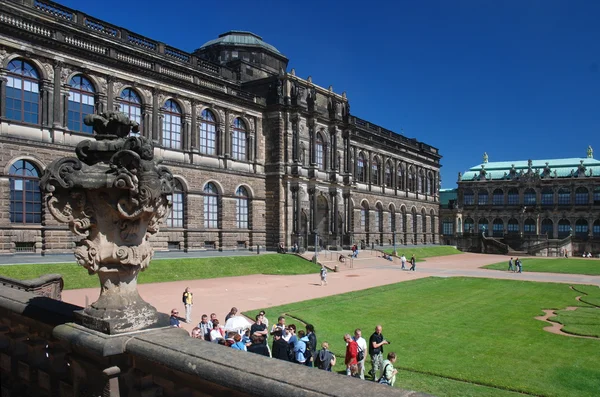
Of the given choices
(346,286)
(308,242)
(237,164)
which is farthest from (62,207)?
(308,242)

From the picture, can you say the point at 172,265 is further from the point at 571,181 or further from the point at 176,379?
the point at 571,181

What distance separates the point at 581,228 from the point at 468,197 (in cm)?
2071

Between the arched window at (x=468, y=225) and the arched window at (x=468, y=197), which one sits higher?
the arched window at (x=468, y=197)

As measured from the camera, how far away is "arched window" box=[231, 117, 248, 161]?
41.7m

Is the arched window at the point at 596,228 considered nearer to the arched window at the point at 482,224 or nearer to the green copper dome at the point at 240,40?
the arched window at the point at 482,224

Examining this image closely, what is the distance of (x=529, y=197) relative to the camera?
306ft

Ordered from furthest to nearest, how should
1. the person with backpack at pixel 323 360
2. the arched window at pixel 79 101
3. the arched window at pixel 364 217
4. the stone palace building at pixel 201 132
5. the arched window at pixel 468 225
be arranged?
the arched window at pixel 468 225 < the arched window at pixel 364 217 < the arched window at pixel 79 101 < the stone palace building at pixel 201 132 < the person with backpack at pixel 323 360

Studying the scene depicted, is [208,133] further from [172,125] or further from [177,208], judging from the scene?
[177,208]

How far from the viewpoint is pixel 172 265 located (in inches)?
1184

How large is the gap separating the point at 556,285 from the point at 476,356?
2123 cm

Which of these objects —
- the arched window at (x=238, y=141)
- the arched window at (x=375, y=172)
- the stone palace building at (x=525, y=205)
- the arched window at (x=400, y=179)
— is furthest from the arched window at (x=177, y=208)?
the stone palace building at (x=525, y=205)

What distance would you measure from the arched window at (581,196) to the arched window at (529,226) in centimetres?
819

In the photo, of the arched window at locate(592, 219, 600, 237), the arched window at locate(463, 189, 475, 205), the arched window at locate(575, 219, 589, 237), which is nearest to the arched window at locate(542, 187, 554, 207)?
the arched window at locate(575, 219, 589, 237)

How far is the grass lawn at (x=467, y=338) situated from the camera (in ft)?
38.1
